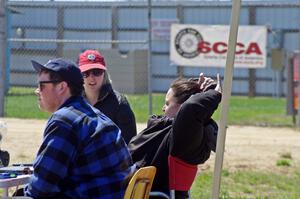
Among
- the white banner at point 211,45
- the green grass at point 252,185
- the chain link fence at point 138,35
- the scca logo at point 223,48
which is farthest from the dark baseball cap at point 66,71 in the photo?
the chain link fence at point 138,35

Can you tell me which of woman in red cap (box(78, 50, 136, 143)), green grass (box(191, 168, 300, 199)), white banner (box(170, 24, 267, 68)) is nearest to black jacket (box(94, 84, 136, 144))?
woman in red cap (box(78, 50, 136, 143))

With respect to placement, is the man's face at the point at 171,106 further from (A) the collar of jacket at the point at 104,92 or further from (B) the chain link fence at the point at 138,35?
(B) the chain link fence at the point at 138,35

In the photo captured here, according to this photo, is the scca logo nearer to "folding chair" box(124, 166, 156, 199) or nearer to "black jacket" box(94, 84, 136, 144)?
"black jacket" box(94, 84, 136, 144)

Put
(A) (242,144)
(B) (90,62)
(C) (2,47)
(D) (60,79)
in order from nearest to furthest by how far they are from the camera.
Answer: (D) (60,79) → (B) (90,62) → (A) (242,144) → (C) (2,47)

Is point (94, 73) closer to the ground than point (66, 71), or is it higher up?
closer to the ground

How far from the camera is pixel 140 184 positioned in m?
5.32

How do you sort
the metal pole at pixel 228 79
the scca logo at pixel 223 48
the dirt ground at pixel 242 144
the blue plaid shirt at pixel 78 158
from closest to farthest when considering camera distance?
the blue plaid shirt at pixel 78 158 < the metal pole at pixel 228 79 < the dirt ground at pixel 242 144 < the scca logo at pixel 223 48

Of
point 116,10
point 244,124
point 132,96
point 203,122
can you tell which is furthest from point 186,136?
point 116,10

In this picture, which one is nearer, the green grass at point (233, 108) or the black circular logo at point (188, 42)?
the green grass at point (233, 108)

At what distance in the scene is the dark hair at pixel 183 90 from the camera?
6.21 metres

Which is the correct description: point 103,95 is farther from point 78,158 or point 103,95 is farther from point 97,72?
point 78,158

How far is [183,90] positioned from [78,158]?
1.38 m

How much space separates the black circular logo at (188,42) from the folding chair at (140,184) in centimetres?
1400

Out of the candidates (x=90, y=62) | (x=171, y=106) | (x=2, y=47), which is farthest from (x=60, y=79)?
(x=2, y=47)
